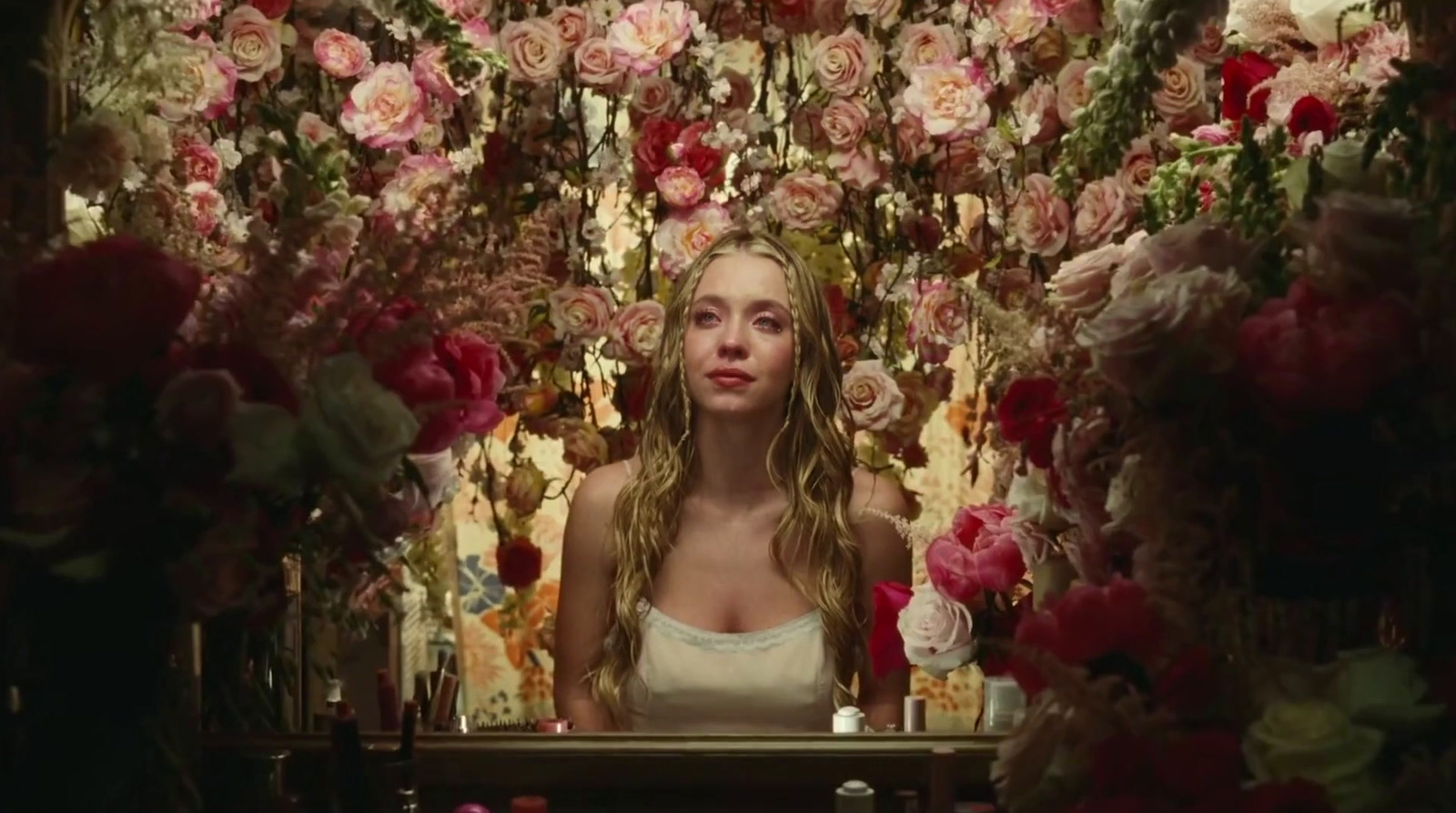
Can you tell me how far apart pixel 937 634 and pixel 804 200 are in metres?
0.62

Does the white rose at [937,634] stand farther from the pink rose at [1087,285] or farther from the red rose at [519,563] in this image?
the red rose at [519,563]

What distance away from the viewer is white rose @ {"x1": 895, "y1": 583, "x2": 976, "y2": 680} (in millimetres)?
1637

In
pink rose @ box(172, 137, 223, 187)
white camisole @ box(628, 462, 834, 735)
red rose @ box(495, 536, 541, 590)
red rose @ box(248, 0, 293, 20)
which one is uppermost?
red rose @ box(248, 0, 293, 20)

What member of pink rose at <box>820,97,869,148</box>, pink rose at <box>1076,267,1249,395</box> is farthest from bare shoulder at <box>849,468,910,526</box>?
pink rose at <box>1076,267,1249,395</box>

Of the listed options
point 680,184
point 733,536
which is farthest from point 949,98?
point 733,536

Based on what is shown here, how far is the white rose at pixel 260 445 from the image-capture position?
1.25m

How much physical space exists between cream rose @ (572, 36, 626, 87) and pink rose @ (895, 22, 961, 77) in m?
0.28

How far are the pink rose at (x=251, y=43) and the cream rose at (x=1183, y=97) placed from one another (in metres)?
0.84

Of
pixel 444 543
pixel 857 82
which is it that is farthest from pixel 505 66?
pixel 444 543

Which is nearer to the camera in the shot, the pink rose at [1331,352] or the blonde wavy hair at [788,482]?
the pink rose at [1331,352]

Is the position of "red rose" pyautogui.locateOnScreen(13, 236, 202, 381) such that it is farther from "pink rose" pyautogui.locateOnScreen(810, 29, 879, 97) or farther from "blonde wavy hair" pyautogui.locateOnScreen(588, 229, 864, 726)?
"pink rose" pyautogui.locateOnScreen(810, 29, 879, 97)

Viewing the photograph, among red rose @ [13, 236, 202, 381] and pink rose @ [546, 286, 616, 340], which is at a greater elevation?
pink rose @ [546, 286, 616, 340]

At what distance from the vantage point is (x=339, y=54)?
2041 millimetres

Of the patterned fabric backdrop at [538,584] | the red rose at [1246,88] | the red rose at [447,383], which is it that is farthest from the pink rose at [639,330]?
the red rose at [447,383]
